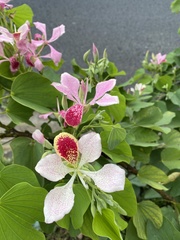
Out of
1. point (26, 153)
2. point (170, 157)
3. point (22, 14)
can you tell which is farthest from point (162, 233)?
point (22, 14)

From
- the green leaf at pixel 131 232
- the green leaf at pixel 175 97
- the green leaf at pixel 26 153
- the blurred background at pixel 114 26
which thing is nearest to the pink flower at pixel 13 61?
the green leaf at pixel 26 153

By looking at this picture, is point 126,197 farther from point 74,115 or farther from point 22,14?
point 22,14

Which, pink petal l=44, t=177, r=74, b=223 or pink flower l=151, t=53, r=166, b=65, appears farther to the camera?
pink flower l=151, t=53, r=166, b=65

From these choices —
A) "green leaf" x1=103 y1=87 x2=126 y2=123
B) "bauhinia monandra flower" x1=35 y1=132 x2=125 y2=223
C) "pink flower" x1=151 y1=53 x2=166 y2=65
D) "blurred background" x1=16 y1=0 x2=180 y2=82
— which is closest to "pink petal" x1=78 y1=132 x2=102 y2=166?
"bauhinia monandra flower" x1=35 y1=132 x2=125 y2=223

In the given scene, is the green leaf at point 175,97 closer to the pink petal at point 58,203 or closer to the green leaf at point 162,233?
the green leaf at point 162,233

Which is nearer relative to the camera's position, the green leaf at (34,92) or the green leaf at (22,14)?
the green leaf at (34,92)

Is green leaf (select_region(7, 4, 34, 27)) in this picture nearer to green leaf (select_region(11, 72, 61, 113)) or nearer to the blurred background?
green leaf (select_region(11, 72, 61, 113))

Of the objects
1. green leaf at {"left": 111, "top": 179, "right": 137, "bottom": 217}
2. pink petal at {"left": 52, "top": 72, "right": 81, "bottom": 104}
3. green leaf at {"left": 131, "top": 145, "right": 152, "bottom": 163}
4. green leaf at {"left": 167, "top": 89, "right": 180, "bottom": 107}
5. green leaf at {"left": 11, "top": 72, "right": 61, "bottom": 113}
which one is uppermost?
pink petal at {"left": 52, "top": 72, "right": 81, "bottom": 104}
